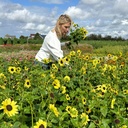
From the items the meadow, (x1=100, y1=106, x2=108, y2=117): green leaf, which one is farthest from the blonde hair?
(x1=100, y1=106, x2=108, y2=117): green leaf

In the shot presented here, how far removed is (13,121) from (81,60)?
229 centimetres

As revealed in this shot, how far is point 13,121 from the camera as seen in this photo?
172cm

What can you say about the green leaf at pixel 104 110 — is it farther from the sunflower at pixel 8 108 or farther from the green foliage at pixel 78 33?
the green foliage at pixel 78 33

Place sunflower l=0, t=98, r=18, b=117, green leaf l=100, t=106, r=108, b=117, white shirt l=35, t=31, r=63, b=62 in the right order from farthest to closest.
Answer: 1. white shirt l=35, t=31, r=63, b=62
2. green leaf l=100, t=106, r=108, b=117
3. sunflower l=0, t=98, r=18, b=117

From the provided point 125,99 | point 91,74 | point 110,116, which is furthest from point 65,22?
point 110,116

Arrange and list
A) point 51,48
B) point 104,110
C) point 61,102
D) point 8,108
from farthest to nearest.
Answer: point 51,48 → point 61,102 → point 104,110 → point 8,108

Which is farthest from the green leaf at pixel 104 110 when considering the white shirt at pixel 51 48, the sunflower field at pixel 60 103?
the white shirt at pixel 51 48

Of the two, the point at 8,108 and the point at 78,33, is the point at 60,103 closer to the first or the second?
the point at 8,108

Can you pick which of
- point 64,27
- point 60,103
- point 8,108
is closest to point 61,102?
point 60,103

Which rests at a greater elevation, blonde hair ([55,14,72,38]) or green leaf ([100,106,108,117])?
blonde hair ([55,14,72,38])

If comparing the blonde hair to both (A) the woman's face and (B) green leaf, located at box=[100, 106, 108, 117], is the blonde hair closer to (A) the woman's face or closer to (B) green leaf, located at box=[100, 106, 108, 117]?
(A) the woman's face

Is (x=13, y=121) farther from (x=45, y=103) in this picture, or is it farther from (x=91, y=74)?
(x=91, y=74)

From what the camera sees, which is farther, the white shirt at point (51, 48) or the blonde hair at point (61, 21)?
the blonde hair at point (61, 21)

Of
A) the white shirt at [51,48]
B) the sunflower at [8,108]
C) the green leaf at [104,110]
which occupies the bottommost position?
the green leaf at [104,110]
